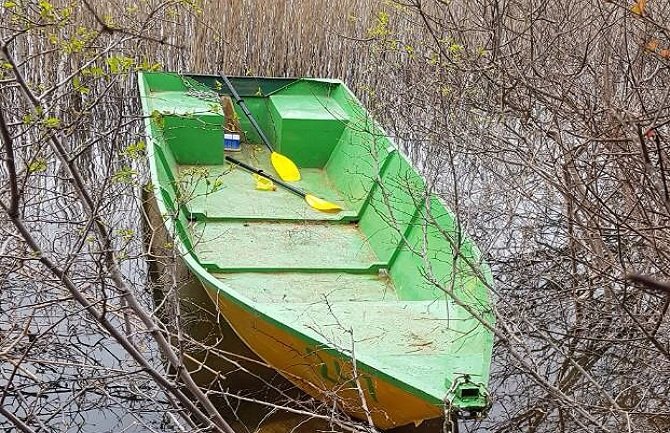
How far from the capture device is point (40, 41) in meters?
5.93

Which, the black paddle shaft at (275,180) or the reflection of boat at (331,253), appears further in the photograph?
the black paddle shaft at (275,180)

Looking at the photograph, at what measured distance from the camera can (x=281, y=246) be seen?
4.53m

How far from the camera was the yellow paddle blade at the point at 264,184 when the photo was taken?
5.33 meters

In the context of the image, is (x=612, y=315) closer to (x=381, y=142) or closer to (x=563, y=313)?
(x=563, y=313)

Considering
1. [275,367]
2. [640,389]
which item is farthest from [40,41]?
[640,389]

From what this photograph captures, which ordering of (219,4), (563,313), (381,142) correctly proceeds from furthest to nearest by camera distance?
(219,4)
(381,142)
(563,313)

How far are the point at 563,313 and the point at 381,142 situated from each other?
1.68 meters

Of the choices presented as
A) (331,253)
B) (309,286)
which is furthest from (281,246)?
(309,286)

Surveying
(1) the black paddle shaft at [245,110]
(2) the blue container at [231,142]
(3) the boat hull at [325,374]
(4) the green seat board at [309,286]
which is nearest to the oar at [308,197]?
(1) the black paddle shaft at [245,110]

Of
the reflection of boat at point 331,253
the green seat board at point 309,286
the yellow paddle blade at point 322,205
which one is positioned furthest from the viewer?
the yellow paddle blade at point 322,205

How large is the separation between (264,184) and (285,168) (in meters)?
0.25

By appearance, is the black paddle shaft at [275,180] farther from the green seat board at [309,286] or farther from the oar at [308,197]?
the green seat board at [309,286]

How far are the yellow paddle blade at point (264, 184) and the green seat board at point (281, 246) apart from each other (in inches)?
22.9

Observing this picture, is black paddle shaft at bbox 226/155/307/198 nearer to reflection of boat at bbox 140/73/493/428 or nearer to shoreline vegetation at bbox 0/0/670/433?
reflection of boat at bbox 140/73/493/428
